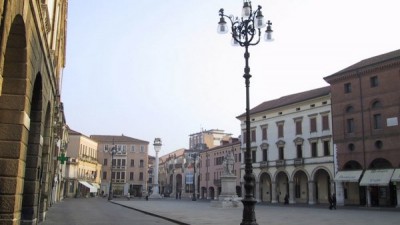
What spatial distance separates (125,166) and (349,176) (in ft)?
228

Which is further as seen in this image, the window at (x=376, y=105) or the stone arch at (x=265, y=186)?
the stone arch at (x=265, y=186)

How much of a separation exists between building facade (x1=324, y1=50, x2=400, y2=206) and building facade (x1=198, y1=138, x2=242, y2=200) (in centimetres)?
2496

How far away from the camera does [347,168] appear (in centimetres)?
4938

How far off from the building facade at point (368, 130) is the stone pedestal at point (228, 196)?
41.8ft

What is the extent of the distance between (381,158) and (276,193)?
1867cm

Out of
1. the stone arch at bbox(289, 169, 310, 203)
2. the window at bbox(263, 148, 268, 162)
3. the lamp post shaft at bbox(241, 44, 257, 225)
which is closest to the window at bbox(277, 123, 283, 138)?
the window at bbox(263, 148, 268, 162)

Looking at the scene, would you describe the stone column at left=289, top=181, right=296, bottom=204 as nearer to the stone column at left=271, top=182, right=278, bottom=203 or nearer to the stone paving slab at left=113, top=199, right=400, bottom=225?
the stone column at left=271, top=182, right=278, bottom=203

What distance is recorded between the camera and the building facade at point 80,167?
78.3 m

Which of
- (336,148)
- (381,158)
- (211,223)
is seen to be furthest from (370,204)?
(211,223)

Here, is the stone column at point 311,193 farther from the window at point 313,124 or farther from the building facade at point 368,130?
the window at point 313,124

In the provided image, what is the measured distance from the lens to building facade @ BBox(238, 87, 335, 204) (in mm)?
53844

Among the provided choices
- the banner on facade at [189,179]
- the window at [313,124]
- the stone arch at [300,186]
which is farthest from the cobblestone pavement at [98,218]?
Result: the banner on facade at [189,179]

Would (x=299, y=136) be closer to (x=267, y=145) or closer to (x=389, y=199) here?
(x=267, y=145)

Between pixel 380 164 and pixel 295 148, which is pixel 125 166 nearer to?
pixel 295 148
